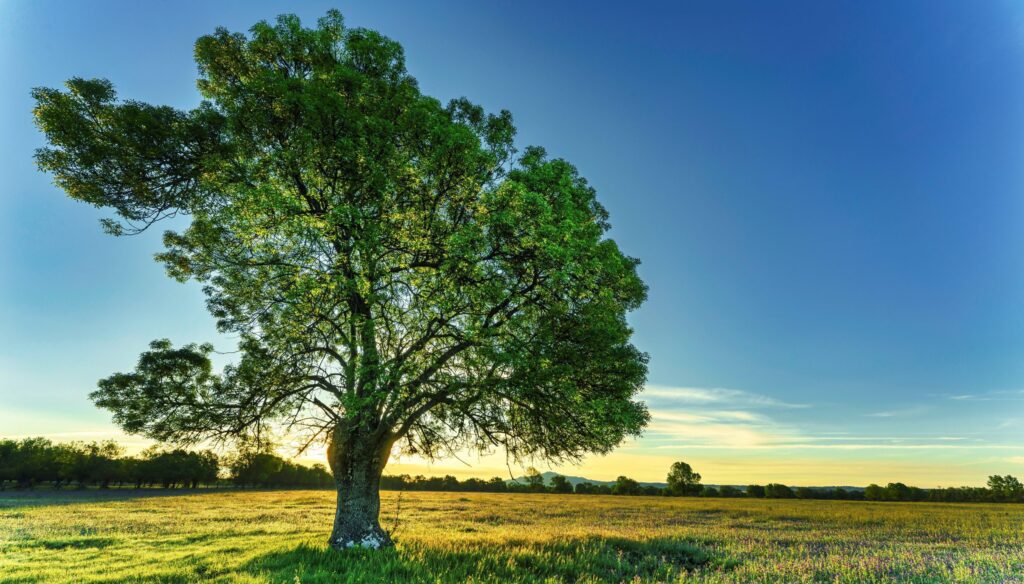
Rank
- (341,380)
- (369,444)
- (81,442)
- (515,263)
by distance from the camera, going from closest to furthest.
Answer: (515,263)
(369,444)
(341,380)
(81,442)

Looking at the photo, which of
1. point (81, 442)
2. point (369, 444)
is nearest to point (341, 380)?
point (369, 444)

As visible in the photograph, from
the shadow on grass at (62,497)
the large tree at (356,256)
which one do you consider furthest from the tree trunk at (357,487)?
the shadow on grass at (62,497)

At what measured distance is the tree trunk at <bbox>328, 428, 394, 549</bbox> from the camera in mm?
14055

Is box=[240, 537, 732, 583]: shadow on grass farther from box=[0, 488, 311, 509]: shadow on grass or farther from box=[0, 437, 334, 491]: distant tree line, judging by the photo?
box=[0, 437, 334, 491]: distant tree line

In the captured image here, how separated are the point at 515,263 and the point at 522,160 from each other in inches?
140

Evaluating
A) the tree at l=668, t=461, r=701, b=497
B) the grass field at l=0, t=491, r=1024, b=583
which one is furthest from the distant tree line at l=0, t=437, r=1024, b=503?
the grass field at l=0, t=491, r=1024, b=583

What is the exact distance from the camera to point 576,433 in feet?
49.8

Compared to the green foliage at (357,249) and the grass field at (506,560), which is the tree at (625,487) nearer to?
the grass field at (506,560)

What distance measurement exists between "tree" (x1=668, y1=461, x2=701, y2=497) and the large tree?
93134mm

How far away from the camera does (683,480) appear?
99250mm

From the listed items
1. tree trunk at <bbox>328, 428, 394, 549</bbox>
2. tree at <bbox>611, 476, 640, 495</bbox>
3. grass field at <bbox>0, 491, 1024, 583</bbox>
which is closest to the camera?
grass field at <bbox>0, 491, 1024, 583</bbox>

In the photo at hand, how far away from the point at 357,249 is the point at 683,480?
105843 mm

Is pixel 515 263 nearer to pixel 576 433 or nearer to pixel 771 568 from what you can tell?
pixel 576 433

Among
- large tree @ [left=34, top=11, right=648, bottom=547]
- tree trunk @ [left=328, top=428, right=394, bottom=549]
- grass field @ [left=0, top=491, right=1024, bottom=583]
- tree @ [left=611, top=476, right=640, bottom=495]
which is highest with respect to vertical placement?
large tree @ [left=34, top=11, right=648, bottom=547]
